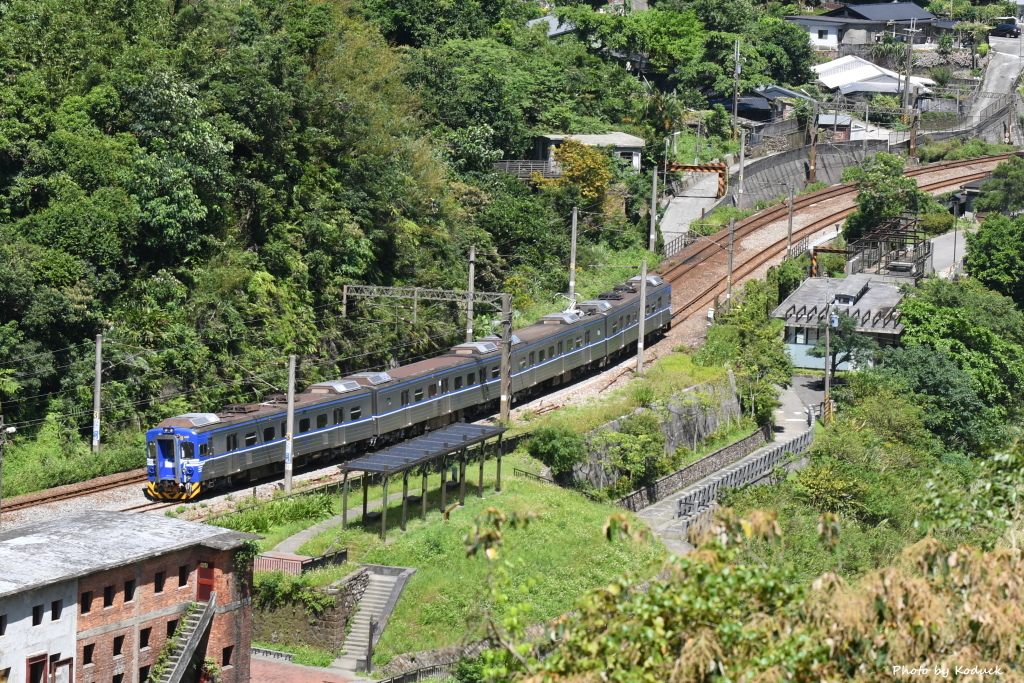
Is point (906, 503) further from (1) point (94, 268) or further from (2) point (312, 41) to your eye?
(2) point (312, 41)

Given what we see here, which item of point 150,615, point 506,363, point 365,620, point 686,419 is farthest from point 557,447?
point 150,615

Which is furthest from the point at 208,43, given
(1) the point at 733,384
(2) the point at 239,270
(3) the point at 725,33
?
(3) the point at 725,33

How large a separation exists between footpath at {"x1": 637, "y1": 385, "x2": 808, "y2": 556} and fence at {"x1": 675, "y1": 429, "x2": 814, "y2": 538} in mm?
293

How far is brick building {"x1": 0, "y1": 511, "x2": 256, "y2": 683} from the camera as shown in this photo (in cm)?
2386

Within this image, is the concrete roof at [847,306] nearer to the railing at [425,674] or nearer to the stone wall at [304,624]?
the railing at [425,674]

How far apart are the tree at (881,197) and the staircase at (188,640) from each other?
4803cm

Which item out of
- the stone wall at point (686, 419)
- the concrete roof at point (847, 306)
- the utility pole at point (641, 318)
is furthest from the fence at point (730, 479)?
the concrete roof at point (847, 306)

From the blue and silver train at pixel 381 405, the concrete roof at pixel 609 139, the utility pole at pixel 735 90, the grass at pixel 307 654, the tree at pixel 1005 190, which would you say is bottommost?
the grass at pixel 307 654

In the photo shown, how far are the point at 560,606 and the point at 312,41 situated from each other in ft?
107

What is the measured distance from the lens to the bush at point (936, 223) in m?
71.9

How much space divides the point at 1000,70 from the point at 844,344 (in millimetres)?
64760

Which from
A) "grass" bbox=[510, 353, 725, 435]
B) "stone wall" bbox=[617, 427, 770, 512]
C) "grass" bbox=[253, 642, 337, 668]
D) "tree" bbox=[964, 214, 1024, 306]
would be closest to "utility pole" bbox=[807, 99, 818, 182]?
"tree" bbox=[964, 214, 1024, 306]

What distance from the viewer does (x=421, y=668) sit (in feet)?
93.8

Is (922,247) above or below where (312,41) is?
below
